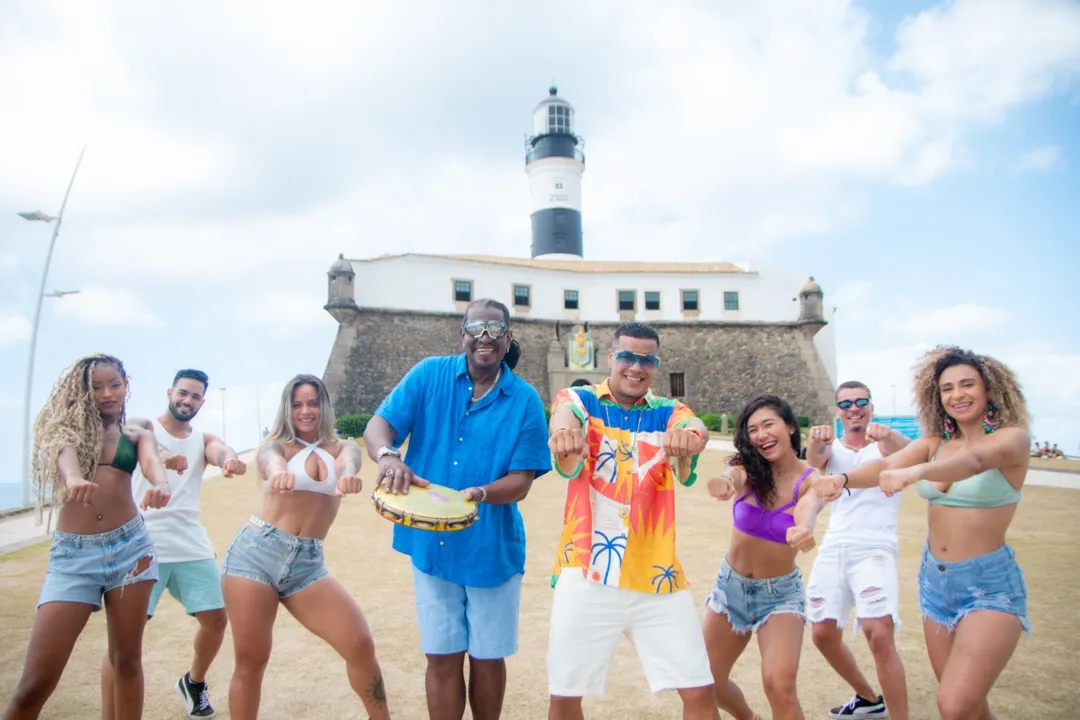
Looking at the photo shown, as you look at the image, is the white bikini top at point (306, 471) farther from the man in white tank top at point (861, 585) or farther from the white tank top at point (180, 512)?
the man in white tank top at point (861, 585)

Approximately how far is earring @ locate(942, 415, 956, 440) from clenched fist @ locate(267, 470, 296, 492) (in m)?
3.36

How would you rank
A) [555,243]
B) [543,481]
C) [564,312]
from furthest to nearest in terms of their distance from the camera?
[555,243]
[564,312]
[543,481]

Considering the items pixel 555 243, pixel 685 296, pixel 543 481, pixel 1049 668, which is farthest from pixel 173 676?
pixel 555 243

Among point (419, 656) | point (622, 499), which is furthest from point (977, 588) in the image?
point (419, 656)

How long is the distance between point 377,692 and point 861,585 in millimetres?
2823

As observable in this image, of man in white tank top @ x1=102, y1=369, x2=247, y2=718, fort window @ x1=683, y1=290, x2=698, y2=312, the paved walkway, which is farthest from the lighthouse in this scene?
man in white tank top @ x1=102, y1=369, x2=247, y2=718

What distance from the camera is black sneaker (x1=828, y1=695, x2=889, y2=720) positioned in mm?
4098

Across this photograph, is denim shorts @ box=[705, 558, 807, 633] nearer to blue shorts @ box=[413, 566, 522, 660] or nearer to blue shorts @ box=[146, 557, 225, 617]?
blue shorts @ box=[413, 566, 522, 660]

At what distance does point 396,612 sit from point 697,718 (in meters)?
3.95

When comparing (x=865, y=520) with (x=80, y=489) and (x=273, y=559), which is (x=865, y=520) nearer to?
(x=273, y=559)

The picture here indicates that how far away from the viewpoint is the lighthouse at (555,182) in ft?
125

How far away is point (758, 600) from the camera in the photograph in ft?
11.3

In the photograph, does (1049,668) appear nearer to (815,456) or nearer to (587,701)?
(815,456)

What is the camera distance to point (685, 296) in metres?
34.1
